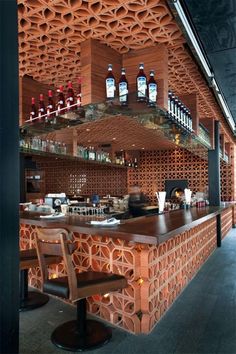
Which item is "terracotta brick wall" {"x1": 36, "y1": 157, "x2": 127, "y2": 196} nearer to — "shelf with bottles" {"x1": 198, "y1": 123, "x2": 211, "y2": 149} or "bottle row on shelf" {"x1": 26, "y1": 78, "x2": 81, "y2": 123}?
"shelf with bottles" {"x1": 198, "y1": 123, "x2": 211, "y2": 149}

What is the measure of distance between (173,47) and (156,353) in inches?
127

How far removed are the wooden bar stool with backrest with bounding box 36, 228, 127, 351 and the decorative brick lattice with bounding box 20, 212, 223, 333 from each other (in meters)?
0.26

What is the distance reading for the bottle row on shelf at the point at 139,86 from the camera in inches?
132

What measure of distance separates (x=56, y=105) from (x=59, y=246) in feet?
8.91

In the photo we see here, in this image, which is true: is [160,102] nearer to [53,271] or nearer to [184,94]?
[184,94]

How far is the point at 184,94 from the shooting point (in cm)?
544

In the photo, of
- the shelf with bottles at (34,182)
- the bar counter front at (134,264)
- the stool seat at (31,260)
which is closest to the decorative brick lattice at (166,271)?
the bar counter front at (134,264)

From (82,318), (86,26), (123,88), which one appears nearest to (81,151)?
(123,88)

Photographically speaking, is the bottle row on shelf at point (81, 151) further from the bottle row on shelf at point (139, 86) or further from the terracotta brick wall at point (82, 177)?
the bottle row on shelf at point (139, 86)

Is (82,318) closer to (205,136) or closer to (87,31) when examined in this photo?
(87,31)

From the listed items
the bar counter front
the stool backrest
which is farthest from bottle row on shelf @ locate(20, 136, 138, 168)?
the stool backrest

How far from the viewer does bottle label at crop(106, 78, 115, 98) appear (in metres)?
3.47

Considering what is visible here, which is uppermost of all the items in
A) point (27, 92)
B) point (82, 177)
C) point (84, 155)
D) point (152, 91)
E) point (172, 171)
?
point (27, 92)

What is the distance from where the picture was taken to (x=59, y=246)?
2.45 meters
